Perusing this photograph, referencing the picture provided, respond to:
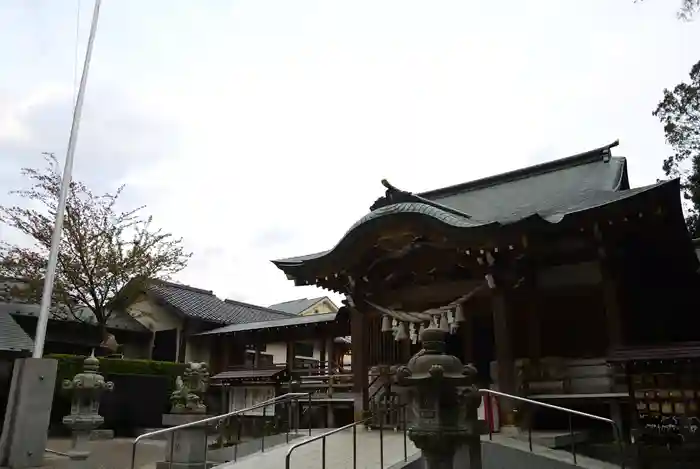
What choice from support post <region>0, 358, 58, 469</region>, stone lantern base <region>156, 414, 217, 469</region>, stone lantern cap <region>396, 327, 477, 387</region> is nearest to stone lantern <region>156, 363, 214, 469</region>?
stone lantern base <region>156, 414, 217, 469</region>

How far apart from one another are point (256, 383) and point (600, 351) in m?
12.2

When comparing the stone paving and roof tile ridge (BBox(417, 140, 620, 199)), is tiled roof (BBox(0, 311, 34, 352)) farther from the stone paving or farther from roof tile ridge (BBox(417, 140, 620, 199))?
roof tile ridge (BBox(417, 140, 620, 199))

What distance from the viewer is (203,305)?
2767 centimetres

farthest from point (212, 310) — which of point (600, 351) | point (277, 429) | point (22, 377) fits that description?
point (600, 351)

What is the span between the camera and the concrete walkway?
7.89 meters

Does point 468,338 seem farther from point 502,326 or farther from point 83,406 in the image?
point 83,406

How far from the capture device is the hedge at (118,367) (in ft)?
53.8

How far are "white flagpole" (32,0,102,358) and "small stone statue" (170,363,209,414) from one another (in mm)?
2408

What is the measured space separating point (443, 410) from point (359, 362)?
713 cm

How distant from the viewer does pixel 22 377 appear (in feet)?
29.5

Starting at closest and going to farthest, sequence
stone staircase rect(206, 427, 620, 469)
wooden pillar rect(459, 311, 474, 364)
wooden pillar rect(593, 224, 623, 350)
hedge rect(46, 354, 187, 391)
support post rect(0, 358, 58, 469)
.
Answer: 1. stone staircase rect(206, 427, 620, 469)
2. support post rect(0, 358, 58, 469)
3. wooden pillar rect(593, 224, 623, 350)
4. wooden pillar rect(459, 311, 474, 364)
5. hedge rect(46, 354, 187, 391)

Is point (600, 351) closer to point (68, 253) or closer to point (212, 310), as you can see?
point (68, 253)

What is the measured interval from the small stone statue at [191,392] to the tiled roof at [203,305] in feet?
42.4

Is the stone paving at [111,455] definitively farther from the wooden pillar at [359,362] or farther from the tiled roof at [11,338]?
the wooden pillar at [359,362]
